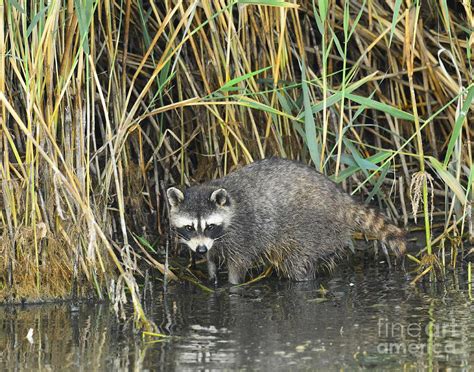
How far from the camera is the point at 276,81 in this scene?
686 cm

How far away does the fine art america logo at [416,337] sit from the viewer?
4926 mm

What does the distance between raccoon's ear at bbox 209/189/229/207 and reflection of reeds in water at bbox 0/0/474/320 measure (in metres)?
0.45

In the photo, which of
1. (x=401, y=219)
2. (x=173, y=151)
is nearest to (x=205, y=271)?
(x=173, y=151)

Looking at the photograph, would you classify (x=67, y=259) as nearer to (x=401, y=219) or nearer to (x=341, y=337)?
(x=341, y=337)

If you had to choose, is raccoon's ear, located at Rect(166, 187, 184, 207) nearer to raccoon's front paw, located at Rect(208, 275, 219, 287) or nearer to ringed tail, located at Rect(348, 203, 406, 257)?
raccoon's front paw, located at Rect(208, 275, 219, 287)

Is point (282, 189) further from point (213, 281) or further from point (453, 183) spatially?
point (453, 183)

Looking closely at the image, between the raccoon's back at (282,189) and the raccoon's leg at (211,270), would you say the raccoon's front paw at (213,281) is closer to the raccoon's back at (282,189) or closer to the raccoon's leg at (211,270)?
the raccoon's leg at (211,270)

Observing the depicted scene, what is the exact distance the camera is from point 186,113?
7.61 meters

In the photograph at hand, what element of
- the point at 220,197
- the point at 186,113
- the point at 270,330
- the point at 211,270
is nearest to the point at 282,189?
the point at 220,197

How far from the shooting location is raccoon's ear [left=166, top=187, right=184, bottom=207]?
6.86 meters

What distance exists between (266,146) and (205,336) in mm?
2358

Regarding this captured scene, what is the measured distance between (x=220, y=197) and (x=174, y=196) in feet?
1.01

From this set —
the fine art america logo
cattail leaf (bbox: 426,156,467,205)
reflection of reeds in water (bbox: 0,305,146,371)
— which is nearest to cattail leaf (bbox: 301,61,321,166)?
cattail leaf (bbox: 426,156,467,205)

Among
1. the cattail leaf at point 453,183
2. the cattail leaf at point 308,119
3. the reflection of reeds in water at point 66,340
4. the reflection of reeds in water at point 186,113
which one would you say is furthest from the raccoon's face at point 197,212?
the cattail leaf at point 453,183
